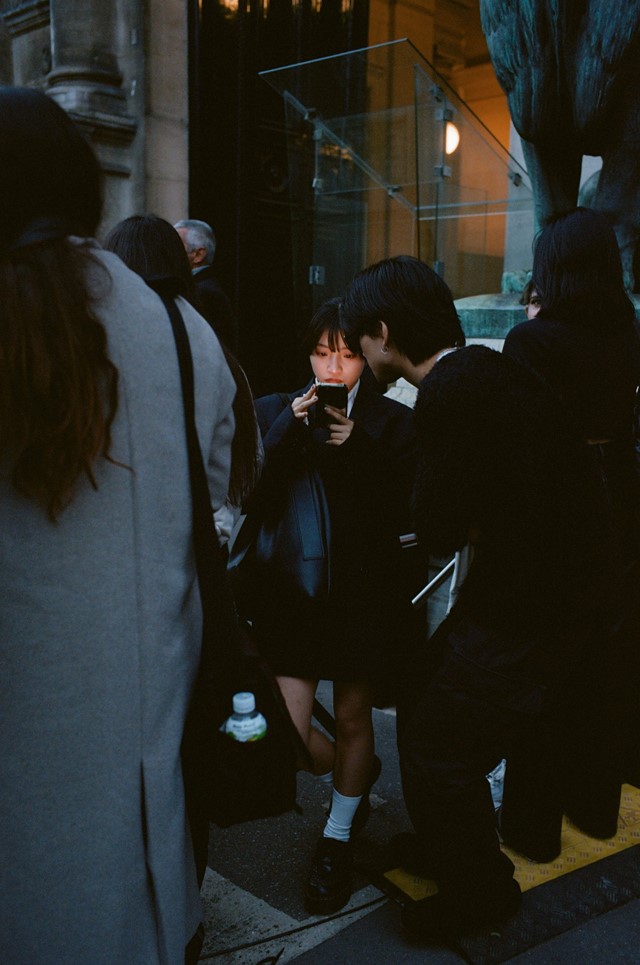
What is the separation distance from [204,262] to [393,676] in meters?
3.39

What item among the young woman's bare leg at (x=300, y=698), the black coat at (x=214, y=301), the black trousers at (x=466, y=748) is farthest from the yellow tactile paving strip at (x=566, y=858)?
the black coat at (x=214, y=301)

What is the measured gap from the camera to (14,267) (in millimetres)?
1238

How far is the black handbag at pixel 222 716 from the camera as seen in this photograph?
148cm

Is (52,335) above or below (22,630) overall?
above

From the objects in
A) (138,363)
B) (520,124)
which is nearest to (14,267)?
(138,363)

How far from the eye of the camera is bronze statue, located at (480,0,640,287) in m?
3.86

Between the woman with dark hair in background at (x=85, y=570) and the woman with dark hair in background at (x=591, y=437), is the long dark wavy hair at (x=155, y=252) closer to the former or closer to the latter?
the woman with dark hair in background at (x=85, y=570)

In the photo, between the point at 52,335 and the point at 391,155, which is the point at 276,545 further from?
the point at 391,155

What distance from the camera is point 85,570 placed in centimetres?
136

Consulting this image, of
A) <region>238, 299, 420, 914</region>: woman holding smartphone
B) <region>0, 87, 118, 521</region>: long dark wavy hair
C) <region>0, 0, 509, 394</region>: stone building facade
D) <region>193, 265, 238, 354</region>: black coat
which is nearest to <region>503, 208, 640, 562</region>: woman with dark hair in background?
<region>238, 299, 420, 914</region>: woman holding smartphone

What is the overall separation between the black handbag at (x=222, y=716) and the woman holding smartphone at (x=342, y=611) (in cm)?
74

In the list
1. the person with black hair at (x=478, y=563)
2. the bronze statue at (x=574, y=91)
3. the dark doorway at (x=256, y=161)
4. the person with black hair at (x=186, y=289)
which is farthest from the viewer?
the dark doorway at (x=256, y=161)

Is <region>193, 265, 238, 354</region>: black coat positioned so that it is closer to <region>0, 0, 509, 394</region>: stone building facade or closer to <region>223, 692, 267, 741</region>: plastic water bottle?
<region>0, 0, 509, 394</region>: stone building facade

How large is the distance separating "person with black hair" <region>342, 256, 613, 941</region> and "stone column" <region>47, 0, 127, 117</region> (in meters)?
5.37
